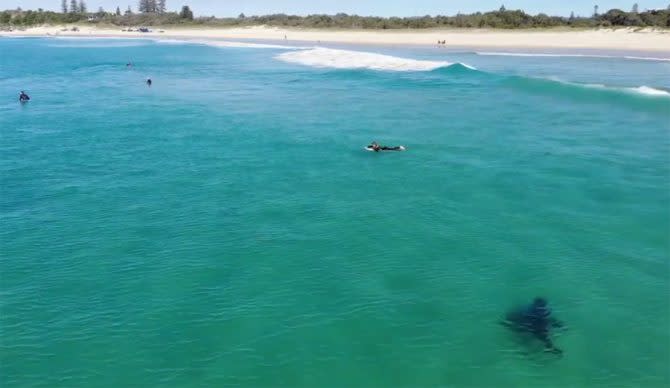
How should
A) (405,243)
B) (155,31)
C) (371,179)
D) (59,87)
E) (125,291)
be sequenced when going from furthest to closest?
(155,31) → (59,87) → (371,179) → (405,243) → (125,291)

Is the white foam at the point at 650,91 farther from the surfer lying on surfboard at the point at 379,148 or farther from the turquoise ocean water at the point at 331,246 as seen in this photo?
the surfer lying on surfboard at the point at 379,148

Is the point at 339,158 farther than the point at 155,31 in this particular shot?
No

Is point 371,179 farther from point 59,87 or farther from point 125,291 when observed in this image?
point 59,87

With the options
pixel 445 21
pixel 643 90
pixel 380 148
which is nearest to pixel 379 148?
pixel 380 148

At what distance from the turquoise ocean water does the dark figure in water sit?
0.35 m

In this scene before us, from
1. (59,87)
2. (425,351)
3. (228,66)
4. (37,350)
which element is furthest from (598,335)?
(228,66)

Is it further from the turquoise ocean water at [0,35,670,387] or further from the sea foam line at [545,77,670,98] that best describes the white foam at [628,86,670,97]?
the turquoise ocean water at [0,35,670,387]

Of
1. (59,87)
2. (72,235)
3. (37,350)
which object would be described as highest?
(59,87)

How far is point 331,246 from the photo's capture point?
19.8 m

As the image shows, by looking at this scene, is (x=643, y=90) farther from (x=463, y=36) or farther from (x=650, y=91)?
(x=463, y=36)

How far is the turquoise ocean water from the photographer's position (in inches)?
548

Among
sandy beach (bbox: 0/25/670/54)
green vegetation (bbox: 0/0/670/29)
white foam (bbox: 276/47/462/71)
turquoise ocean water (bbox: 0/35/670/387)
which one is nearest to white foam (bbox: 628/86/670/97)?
turquoise ocean water (bbox: 0/35/670/387)

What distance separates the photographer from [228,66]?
7975cm

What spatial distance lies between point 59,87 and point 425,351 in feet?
187
